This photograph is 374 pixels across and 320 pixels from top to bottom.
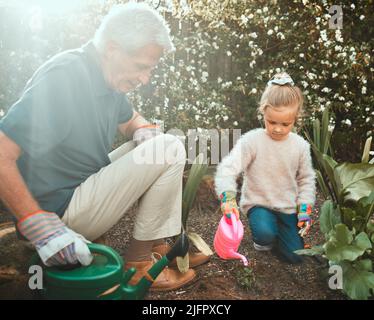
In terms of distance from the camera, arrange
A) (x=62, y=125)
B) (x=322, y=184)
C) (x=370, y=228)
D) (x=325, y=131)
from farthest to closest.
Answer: (x=325, y=131) → (x=322, y=184) → (x=370, y=228) → (x=62, y=125)

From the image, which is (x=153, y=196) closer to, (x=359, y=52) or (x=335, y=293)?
(x=335, y=293)

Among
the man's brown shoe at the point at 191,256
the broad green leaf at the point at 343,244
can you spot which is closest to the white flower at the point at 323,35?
the broad green leaf at the point at 343,244

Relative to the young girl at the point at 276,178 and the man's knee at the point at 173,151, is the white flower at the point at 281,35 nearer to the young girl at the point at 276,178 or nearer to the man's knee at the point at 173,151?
the young girl at the point at 276,178

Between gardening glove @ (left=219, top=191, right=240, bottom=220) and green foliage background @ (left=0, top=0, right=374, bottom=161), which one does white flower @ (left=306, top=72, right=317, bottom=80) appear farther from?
gardening glove @ (left=219, top=191, right=240, bottom=220)

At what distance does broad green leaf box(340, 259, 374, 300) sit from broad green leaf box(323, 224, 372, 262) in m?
0.08

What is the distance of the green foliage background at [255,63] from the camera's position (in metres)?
2.85

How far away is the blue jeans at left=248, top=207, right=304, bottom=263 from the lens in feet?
7.01

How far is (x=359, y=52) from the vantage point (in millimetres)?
3184

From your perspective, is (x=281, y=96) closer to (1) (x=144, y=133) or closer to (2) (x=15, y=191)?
(1) (x=144, y=133)

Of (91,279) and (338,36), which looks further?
(338,36)

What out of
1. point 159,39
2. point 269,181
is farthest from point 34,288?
point 269,181

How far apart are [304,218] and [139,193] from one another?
2.53 ft

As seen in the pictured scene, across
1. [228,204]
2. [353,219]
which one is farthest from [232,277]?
[353,219]

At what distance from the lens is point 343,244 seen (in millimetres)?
1775
